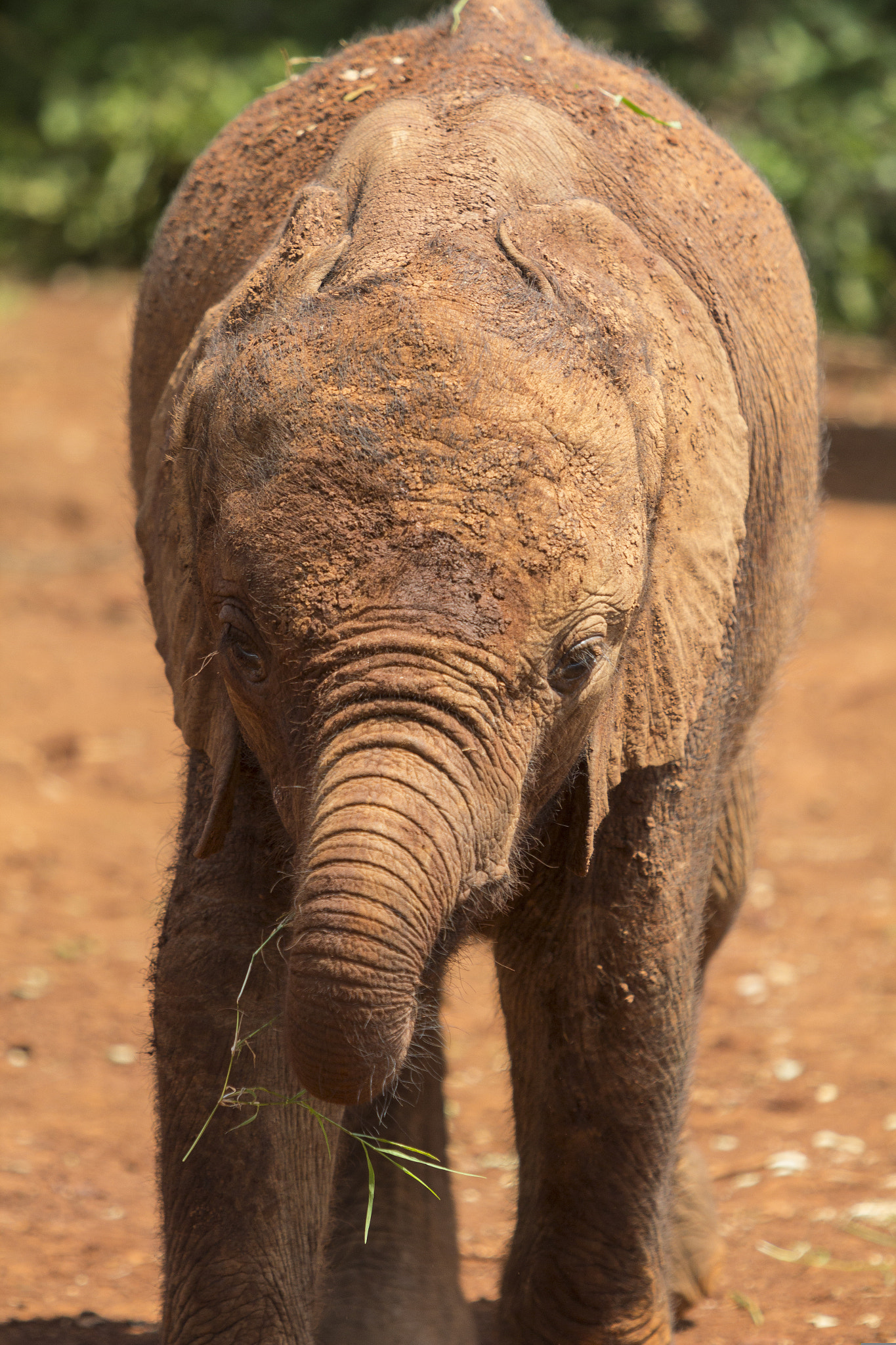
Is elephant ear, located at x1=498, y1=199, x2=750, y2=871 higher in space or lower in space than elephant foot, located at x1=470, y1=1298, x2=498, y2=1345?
higher

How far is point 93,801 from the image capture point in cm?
805

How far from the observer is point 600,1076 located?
11.7ft

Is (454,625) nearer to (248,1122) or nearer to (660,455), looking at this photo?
(660,455)

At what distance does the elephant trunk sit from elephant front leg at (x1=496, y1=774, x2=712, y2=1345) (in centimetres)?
80

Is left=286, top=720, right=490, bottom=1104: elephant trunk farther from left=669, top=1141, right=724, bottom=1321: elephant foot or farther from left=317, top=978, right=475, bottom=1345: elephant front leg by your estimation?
left=669, top=1141, right=724, bottom=1321: elephant foot

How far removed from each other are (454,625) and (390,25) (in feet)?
45.1

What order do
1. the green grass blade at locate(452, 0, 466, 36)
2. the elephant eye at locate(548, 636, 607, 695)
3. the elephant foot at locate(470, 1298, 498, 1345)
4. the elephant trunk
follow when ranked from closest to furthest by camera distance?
→ 1. the elephant trunk
2. the elephant eye at locate(548, 636, 607, 695)
3. the green grass blade at locate(452, 0, 466, 36)
4. the elephant foot at locate(470, 1298, 498, 1345)

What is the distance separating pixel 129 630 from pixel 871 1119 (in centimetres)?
595

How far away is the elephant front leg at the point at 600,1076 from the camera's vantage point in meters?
3.43

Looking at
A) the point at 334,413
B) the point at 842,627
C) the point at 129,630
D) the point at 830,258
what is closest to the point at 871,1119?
the point at 334,413

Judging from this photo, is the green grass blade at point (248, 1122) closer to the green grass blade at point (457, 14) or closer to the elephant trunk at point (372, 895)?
the elephant trunk at point (372, 895)

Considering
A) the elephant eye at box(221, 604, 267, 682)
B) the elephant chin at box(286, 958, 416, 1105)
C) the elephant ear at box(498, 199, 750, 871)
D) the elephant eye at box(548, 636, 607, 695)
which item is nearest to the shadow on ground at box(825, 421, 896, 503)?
the elephant ear at box(498, 199, 750, 871)

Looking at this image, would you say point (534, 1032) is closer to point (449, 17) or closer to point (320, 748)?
point (320, 748)

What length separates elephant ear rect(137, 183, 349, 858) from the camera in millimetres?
2908
